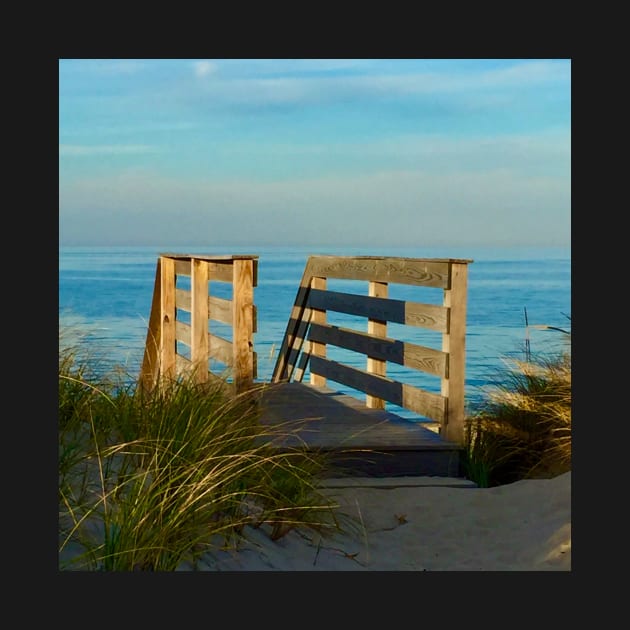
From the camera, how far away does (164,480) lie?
4.96 metres

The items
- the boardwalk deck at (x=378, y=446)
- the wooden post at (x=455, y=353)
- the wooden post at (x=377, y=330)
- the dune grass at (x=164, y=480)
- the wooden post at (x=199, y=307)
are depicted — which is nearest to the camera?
the dune grass at (x=164, y=480)

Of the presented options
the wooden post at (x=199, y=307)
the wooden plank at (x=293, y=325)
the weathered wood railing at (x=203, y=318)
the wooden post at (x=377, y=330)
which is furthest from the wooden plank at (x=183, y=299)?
the wooden post at (x=377, y=330)

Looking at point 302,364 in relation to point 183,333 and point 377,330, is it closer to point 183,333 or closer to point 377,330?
point 183,333

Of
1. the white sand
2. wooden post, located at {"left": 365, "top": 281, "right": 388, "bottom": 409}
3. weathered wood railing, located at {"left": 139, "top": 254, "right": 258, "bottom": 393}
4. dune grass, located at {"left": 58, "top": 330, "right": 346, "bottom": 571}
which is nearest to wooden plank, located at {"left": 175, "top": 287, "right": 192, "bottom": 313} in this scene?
weathered wood railing, located at {"left": 139, "top": 254, "right": 258, "bottom": 393}

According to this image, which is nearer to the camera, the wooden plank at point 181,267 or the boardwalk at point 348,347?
the boardwalk at point 348,347

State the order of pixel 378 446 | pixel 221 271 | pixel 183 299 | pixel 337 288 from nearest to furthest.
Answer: pixel 378 446
pixel 221 271
pixel 183 299
pixel 337 288

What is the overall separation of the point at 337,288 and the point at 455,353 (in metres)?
21.1

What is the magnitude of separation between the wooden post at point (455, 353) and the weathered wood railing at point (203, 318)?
1.45m

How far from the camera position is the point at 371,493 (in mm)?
6555

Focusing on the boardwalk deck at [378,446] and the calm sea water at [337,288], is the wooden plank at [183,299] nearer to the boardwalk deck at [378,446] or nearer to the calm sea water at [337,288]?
the calm sea water at [337,288]

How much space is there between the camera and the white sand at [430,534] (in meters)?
5.19

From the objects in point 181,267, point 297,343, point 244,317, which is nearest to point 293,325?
point 297,343

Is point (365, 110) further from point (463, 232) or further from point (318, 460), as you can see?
point (318, 460)

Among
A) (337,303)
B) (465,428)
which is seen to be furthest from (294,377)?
(465,428)
